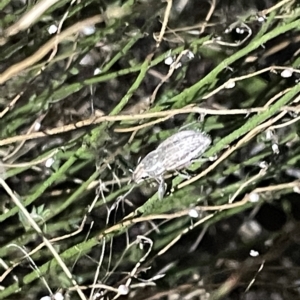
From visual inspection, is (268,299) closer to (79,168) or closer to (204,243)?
(204,243)

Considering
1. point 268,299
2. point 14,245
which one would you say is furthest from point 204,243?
point 14,245

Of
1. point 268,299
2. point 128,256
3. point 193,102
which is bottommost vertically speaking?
point 268,299

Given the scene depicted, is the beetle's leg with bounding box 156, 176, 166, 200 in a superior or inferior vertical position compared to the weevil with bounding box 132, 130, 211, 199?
inferior

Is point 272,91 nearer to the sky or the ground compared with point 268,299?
nearer to the sky

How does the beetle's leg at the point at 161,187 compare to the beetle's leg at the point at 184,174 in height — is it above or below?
above

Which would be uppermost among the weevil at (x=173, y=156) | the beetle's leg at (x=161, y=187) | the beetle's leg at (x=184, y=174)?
the weevil at (x=173, y=156)
